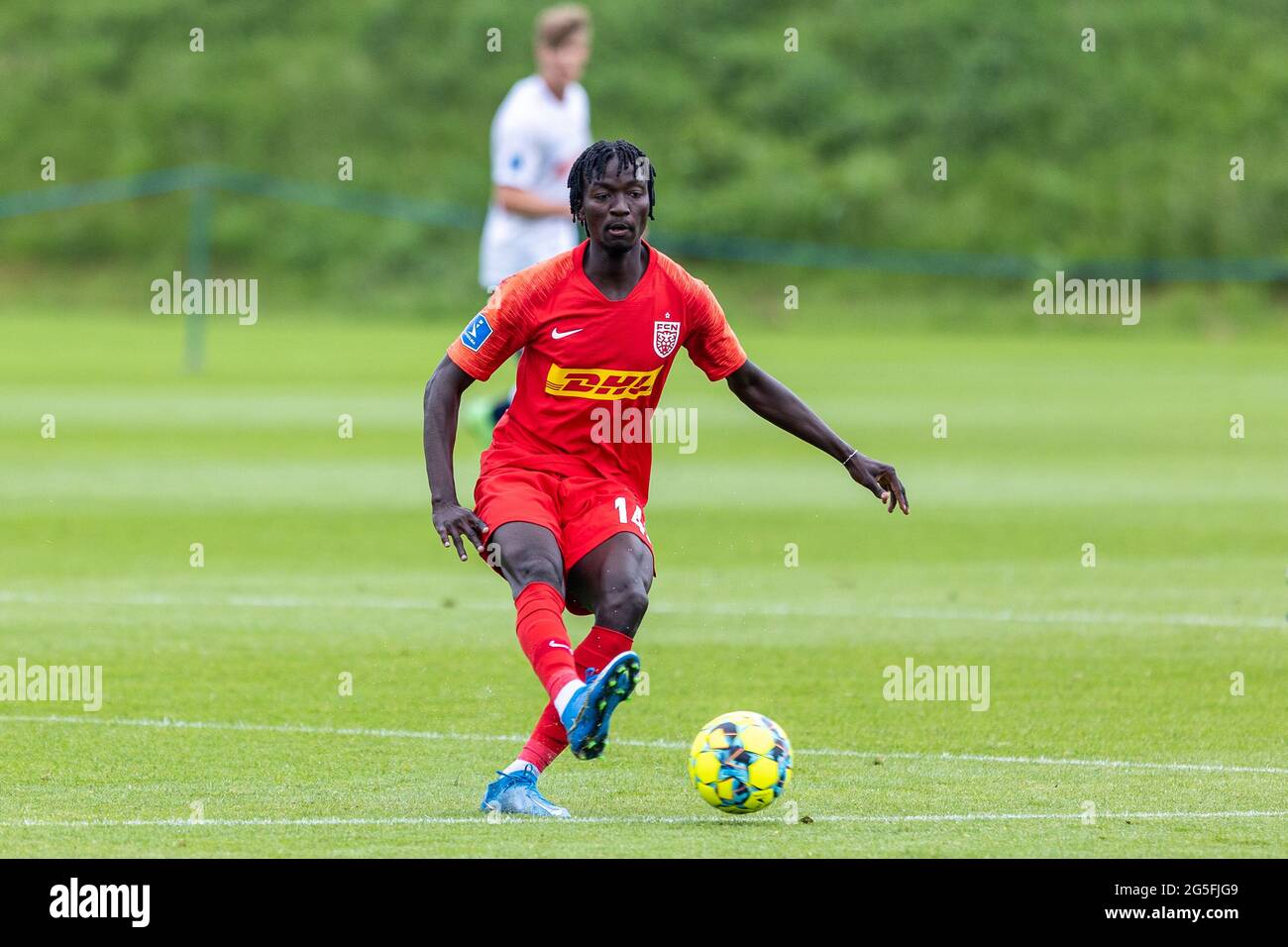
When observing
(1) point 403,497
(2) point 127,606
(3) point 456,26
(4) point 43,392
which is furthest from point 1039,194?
(2) point 127,606

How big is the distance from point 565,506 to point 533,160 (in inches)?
331

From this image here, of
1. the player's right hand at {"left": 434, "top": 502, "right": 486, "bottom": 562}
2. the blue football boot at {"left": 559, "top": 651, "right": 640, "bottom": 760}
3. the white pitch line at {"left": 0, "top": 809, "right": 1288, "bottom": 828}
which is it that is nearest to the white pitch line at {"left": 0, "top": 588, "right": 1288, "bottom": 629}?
the white pitch line at {"left": 0, "top": 809, "right": 1288, "bottom": 828}

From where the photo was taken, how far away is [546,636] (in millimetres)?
7324

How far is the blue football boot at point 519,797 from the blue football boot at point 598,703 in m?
0.51

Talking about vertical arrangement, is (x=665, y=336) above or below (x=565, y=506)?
above

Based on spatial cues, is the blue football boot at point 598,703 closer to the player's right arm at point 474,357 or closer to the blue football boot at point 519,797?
the blue football boot at point 519,797

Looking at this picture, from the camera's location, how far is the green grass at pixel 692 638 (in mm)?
7344

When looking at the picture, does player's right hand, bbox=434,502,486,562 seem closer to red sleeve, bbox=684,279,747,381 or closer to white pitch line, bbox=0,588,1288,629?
red sleeve, bbox=684,279,747,381

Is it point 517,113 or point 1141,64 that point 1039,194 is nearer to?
point 1141,64

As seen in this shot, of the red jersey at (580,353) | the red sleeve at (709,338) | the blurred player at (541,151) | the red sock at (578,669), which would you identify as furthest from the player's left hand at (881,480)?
the blurred player at (541,151)

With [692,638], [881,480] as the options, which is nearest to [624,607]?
[881,480]

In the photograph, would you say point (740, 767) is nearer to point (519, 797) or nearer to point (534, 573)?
A: point (519, 797)

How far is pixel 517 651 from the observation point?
11641 mm

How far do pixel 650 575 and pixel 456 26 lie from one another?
55.7 meters
